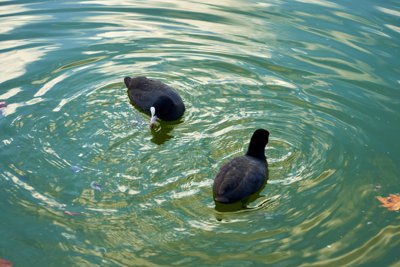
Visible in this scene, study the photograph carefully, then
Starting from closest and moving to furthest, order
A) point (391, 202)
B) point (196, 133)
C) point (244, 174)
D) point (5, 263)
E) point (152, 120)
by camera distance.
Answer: point (5, 263) → point (244, 174) → point (391, 202) → point (196, 133) → point (152, 120)

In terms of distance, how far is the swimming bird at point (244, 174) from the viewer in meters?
6.72

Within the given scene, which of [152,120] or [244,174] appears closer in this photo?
[244,174]

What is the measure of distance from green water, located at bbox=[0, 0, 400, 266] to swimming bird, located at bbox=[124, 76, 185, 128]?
0.16 metres

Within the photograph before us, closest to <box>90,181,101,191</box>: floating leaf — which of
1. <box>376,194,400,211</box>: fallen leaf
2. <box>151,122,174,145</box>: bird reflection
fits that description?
<box>151,122,174,145</box>: bird reflection

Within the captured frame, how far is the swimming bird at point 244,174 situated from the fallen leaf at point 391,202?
4.65 ft

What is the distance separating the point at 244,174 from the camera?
7.01 m

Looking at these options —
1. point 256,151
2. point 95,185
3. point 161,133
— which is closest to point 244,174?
point 256,151

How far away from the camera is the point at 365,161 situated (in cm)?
786

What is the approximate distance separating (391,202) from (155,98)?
3837 millimetres

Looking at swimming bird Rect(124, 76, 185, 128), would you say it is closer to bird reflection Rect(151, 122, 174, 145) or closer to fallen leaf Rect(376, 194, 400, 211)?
bird reflection Rect(151, 122, 174, 145)

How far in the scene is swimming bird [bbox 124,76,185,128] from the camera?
895cm

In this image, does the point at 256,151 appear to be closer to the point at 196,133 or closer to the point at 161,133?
the point at 196,133

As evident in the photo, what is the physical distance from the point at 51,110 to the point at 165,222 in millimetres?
3134

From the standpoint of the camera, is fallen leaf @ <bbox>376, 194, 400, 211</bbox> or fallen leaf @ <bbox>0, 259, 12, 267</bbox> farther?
fallen leaf @ <bbox>376, 194, 400, 211</bbox>
